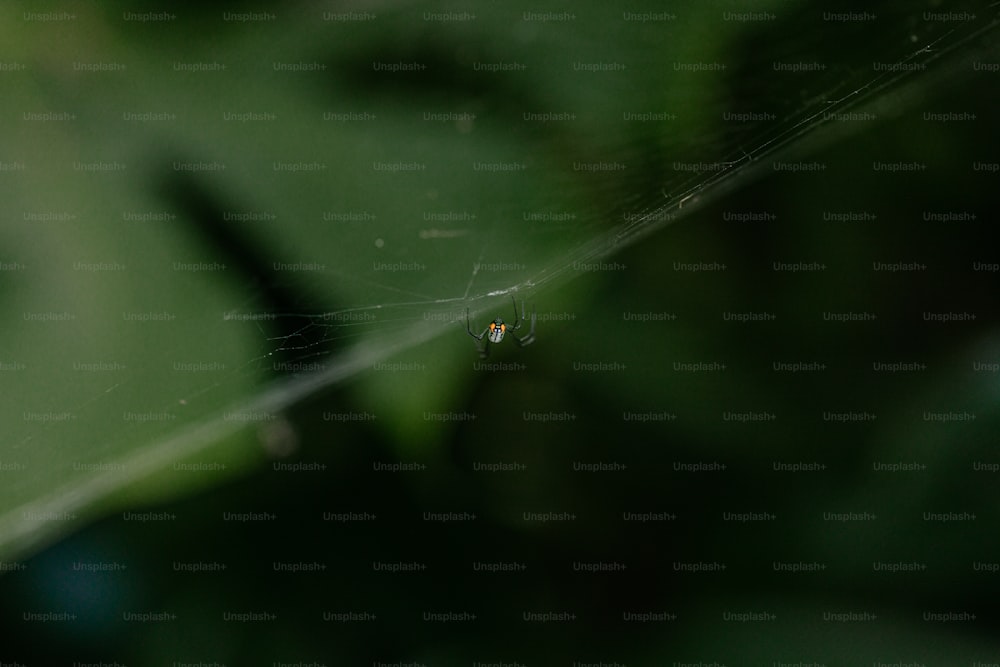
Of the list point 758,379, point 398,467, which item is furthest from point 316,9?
point 758,379

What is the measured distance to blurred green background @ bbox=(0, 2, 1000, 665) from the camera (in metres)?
2.64

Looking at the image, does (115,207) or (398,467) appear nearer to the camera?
(115,207)

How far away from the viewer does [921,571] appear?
297 centimetres

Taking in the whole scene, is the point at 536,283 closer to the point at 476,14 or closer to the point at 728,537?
the point at 476,14

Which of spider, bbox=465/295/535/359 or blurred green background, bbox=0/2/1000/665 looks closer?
blurred green background, bbox=0/2/1000/665

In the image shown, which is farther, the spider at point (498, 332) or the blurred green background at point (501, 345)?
the spider at point (498, 332)

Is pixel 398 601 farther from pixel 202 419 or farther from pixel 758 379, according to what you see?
pixel 758 379

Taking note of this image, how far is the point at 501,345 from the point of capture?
2816 mm

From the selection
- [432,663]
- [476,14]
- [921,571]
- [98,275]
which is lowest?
[432,663]

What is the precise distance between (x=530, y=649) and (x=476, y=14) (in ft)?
9.94

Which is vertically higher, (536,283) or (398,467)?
(536,283)

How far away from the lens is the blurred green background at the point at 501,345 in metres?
2.64

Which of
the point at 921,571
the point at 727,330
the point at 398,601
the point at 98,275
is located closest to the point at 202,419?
the point at 98,275

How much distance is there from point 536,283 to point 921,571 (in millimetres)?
2384
